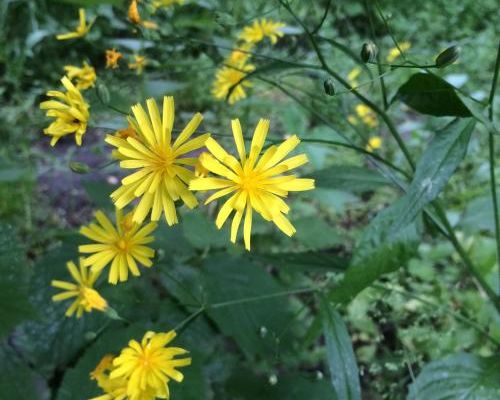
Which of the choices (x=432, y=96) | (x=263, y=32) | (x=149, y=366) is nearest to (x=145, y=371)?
(x=149, y=366)

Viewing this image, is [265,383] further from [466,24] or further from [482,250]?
[466,24]

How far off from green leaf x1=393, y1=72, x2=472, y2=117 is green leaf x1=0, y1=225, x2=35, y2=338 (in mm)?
1007

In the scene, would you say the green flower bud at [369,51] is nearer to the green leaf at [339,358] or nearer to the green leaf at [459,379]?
the green leaf at [339,358]

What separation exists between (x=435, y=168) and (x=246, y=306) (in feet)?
2.43

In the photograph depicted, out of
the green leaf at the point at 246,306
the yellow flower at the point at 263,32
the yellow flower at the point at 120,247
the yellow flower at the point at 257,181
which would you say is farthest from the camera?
the yellow flower at the point at 263,32

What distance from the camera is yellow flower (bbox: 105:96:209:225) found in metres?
0.94

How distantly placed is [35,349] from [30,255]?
919 mm

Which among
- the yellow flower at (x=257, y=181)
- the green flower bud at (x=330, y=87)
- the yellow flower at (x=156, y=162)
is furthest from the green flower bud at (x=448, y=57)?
the yellow flower at (x=156, y=162)

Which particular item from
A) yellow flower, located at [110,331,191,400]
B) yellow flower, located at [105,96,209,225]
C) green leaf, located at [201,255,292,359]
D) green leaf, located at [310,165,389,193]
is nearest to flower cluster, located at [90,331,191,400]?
yellow flower, located at [110,331,191,400]

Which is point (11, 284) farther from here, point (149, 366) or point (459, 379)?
point (459, 379)

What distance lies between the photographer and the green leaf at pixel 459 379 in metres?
1.26

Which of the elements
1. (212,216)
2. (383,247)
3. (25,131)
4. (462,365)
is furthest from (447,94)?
(25,131)

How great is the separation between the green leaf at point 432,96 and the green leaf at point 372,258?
0.19 metres

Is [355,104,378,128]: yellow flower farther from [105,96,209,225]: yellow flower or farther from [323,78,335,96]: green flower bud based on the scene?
[105,96,209,225]: yellow flower
